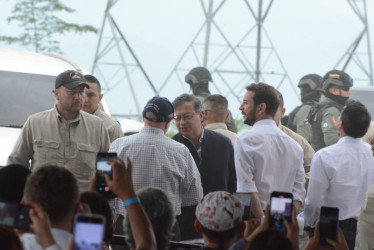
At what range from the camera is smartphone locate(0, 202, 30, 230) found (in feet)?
11.9

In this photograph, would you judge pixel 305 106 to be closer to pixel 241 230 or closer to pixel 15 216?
pixel 241 230

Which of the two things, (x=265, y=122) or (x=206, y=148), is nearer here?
(x=265, y=122)

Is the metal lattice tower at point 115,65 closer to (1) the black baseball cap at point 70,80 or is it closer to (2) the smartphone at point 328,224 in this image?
(1) the black baseball cap at point 70,80

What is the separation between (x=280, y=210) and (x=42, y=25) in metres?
23.0

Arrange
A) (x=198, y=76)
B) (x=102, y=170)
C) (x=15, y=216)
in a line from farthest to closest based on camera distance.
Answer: (x=198, y=76)
(x=102, y=170)
(x=15, y=216)

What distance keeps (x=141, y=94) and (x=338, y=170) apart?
45.3ft

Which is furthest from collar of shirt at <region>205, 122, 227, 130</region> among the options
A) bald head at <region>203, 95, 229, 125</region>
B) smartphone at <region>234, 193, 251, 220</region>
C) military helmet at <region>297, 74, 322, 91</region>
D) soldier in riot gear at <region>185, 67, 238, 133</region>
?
smartphone at <region>234, 193, 251, 220</region>

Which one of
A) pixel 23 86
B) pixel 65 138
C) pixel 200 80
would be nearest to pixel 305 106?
pixel 200 80

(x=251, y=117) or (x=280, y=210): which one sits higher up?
(x=251, y=117)

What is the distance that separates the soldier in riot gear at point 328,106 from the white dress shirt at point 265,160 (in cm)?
279

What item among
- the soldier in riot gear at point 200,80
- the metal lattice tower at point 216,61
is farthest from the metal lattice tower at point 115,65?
the soldier in riot gear at point 200,80

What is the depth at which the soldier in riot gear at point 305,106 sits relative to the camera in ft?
33.1

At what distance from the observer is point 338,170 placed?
662 cm

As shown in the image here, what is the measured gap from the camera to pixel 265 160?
655cm
